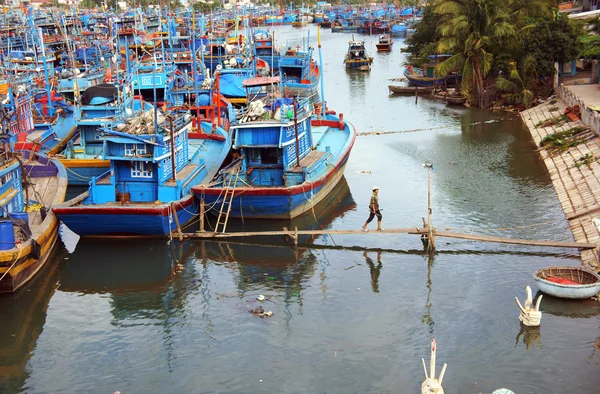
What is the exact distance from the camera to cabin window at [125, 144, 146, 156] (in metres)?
25.2

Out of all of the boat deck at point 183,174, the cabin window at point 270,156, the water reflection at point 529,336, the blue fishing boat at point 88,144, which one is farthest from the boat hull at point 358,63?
the water reflection at point 529,336

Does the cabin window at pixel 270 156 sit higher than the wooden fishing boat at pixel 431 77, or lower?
lower

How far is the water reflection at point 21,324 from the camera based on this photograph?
58.2 ft

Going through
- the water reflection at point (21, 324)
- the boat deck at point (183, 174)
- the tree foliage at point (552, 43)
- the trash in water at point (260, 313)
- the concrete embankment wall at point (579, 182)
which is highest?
the tree foliage at point (552, 43)

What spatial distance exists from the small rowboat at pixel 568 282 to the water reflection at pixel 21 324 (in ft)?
44.1

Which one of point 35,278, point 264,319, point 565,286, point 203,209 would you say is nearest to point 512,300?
point 565,286

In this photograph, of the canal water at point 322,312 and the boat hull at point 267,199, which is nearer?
the canal water at point 322,312

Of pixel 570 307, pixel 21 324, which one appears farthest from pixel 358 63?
pixel 21 324

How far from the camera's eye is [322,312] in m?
20.1

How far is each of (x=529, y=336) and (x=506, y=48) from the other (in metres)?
34.8

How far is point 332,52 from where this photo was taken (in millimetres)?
95500

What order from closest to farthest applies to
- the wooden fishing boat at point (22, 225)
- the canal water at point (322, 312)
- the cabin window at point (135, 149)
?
the canal water at point (322, 312)
the wooden fishing boat at point (22, 225)
the cabin window at point (135, 149)

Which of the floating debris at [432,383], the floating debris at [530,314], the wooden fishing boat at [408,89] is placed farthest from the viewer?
the wooden fishing boat at [408,89]

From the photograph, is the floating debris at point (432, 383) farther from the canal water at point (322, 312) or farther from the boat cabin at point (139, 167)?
the boat cabin at point (139, 167)
